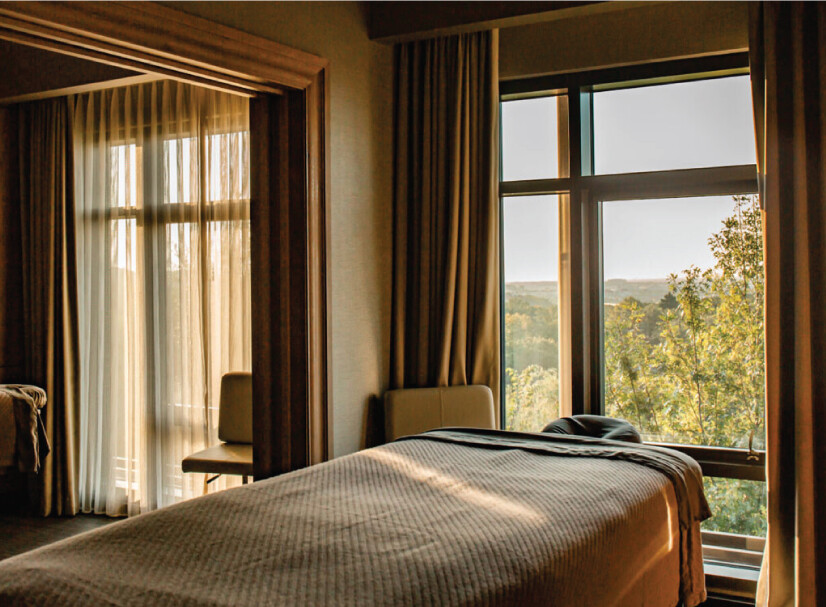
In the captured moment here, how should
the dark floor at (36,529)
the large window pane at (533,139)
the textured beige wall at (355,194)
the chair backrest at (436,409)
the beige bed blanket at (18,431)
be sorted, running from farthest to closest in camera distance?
the beige bed blanket at (18,431) → the dark floor at (36,529) → the large window pane at (533,139) → the chair backrest at (436,409) → the textured beige wall at (355,194)

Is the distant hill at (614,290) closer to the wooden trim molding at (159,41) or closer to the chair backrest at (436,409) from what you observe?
the chair backrest at (436,409)

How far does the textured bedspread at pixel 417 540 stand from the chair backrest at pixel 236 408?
166 centimetres

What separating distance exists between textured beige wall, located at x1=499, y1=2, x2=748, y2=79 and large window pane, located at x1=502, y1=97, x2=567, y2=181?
0.17 metres

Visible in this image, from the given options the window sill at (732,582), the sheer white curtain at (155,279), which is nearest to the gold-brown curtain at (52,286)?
the sheer white curtain at (155,279)

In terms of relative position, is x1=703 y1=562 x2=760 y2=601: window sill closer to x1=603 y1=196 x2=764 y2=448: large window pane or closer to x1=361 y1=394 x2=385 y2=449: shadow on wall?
x1=603 y1=196 x2=764 y2=448: large window pane

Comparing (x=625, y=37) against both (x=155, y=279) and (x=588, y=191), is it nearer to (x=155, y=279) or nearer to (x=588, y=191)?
(x=588, y=191)

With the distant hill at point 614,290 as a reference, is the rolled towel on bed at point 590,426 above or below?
Result: below

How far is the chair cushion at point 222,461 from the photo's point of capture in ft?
11.8

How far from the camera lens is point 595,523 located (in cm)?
178

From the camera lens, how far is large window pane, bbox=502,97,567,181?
354 cm

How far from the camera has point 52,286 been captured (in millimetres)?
4465

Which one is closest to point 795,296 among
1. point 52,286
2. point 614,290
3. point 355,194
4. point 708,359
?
point 708,359

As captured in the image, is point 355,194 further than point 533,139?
No

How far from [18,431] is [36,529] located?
572mm
